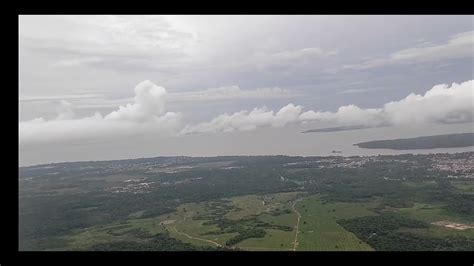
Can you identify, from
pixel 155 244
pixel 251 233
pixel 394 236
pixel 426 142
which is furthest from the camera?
pixel 426 142

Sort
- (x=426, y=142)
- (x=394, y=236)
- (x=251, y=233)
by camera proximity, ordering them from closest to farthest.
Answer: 1. (x=394, y=236)
2. (x=251, y=233)
3. (x=426, y=142)

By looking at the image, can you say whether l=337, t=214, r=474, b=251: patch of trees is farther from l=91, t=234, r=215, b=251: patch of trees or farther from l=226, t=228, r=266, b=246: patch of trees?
l=91, t=234, r=215, b=251: patch of trees

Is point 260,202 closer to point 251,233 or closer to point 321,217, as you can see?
point 321,217

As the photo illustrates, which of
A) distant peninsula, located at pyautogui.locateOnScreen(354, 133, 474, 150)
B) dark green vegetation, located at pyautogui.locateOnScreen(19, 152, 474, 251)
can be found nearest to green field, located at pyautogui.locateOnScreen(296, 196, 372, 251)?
dark green vegetation, located at pyautogui.locateOnScreen(19, 152, 474, 251)

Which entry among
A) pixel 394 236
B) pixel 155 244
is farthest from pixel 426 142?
pixel 155 244

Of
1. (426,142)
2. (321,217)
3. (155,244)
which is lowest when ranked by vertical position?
(321,217)

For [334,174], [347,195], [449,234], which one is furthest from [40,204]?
[334,174]

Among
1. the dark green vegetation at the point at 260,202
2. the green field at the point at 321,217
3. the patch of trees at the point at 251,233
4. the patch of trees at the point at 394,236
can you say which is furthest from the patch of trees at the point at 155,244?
the patch of trees at the point at 394,236
